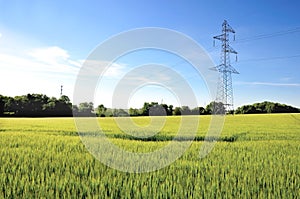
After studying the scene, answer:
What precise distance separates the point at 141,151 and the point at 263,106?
62.4 metres

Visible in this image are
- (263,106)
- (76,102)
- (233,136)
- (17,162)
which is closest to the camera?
(17,162)

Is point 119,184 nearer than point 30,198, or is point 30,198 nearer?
point 30,198

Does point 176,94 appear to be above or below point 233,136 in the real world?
above

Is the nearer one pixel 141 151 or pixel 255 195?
pixel 255 195

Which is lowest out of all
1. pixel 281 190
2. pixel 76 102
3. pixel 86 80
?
pixel 281 190

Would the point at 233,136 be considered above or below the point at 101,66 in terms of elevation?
below

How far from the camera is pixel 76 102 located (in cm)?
638

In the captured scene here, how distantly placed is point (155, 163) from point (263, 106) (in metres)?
64.2

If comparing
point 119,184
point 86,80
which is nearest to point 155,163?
point 119,184

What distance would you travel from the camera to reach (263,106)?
65562mm

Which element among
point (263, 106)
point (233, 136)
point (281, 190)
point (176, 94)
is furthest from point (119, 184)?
point (263, 106)

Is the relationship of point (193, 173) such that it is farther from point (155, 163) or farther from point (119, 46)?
point (119, 46)

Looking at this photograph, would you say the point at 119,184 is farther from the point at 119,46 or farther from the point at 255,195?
the point at 119,46

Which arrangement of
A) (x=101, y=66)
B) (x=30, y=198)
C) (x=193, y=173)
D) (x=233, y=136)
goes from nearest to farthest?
1. (x=30, y=198)
2. (x=193, y=173)
3. (x=101, y=66)
4. (x=233, y=136)
